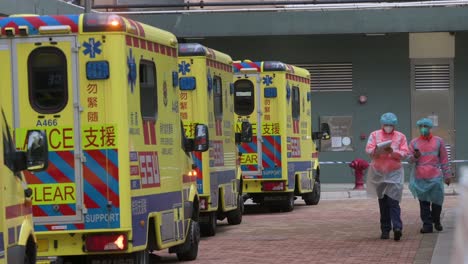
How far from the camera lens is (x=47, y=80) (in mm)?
10820

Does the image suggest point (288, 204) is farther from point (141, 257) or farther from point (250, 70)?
point (141, 257)

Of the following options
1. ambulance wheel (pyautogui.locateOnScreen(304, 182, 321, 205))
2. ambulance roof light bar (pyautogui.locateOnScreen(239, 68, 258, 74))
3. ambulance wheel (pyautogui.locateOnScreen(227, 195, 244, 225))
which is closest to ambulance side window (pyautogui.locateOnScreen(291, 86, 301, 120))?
ambulance roof light bar (pyautogui.locateOnScreen(239, 68, 258, 74))

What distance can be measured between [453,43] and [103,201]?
23482mm

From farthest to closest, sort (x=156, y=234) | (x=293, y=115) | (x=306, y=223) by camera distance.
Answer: (x=293, y=115)
(x=306, y=223)
(x=156, y=234)

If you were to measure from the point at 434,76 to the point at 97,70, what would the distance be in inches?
914

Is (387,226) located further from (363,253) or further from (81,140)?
(81,140)

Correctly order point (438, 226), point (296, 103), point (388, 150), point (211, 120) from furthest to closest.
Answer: point (296, 103) < point (438, 226) < point (211, 120) < point (388, 150)

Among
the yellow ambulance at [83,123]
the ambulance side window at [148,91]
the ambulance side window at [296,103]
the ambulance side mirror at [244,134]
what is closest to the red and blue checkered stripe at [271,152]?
the ambulance side window at [296,103]

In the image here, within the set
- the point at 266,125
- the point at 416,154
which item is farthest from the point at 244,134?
the point at 416,154

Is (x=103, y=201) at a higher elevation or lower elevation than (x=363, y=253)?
higher

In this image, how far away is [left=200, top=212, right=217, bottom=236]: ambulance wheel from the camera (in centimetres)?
1709

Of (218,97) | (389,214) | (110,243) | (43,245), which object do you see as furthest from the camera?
(218,97)

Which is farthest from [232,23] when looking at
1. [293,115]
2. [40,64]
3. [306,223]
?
[40,64]

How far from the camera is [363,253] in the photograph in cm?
1439
